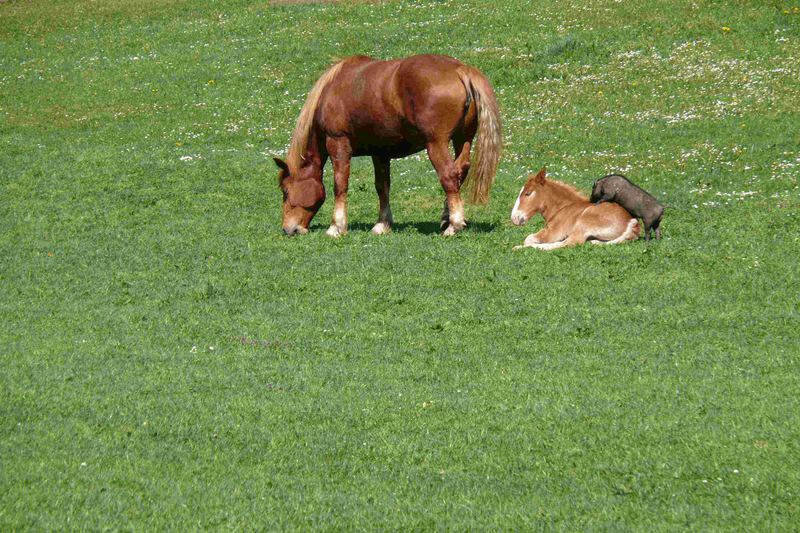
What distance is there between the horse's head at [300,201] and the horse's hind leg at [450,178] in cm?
231

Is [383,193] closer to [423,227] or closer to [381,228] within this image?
[381,228]

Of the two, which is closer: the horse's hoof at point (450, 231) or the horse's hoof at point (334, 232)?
the horse's hoof at point (450, 231)

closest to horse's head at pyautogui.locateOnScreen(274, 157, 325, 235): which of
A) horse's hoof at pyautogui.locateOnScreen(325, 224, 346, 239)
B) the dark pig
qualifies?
horse's hoof at pyautogui.locateOnScreen(325, 224, 346, 239)

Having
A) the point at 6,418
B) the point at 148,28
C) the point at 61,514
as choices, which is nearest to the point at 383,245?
the point at 6,418

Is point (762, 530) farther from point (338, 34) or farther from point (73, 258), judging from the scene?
point (338, 34)

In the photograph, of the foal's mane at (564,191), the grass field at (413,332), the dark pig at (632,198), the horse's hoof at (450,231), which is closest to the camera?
the grass field at (413,332)

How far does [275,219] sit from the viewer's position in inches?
755

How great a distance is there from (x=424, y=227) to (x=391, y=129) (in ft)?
6.88

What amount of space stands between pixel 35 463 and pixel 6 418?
128 cm

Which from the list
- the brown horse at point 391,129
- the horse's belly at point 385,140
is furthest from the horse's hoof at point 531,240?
the horse's belly at point 385,140

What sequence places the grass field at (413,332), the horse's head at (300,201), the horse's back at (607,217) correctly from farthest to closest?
the horse's head at (300,201) → the horse's back at (607,217) → the grass field at (413,332)

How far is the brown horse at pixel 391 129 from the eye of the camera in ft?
52.6

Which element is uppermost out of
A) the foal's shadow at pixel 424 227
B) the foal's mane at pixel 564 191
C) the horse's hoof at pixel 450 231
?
the foal's mane at pixel 564 191

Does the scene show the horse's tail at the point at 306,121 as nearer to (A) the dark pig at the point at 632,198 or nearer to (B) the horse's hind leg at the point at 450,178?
(B) the horse's hind leg at the point at 450,178
